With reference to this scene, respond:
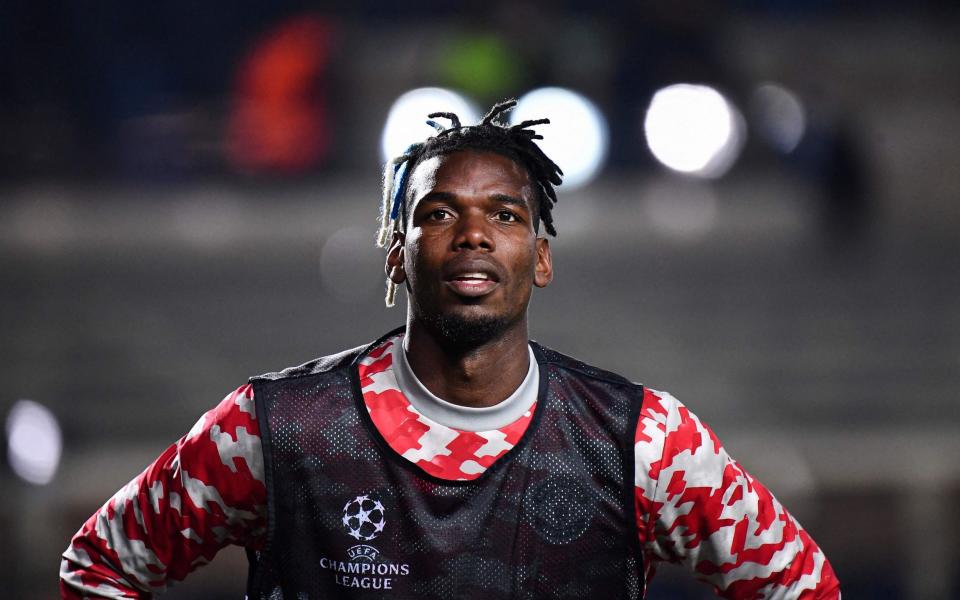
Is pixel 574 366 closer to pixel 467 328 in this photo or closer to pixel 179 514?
pixel 467 328

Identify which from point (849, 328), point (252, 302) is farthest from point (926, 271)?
point (252, 302)

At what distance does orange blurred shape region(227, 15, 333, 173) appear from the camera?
8.59m

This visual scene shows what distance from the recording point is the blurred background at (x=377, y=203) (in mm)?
7902

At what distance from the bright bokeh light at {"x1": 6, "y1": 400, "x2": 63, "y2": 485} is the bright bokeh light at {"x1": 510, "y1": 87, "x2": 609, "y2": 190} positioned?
323cm

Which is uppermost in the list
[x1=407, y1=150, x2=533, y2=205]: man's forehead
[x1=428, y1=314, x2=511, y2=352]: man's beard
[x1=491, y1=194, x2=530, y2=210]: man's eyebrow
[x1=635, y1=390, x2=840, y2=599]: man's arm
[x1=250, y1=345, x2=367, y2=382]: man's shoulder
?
[x1=407, y1=150, x2=533, y2=205]: man's forehead

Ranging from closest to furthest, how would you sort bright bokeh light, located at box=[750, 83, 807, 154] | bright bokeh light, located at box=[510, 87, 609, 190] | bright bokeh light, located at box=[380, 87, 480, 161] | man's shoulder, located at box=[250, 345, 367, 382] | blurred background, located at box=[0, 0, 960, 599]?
man's shoulder, located at box=[250, 345, 367, 382] → blurred background, located at box=[0, 0, 960, 599] → bright bokeh light, located at box=[510, 87, 609, 190] → bright bokeh light, located at box=[380, 87, 480, 161] → bright bokeh light, located at box=[750, 83, 807, 154]

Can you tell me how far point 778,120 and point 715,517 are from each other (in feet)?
21.6

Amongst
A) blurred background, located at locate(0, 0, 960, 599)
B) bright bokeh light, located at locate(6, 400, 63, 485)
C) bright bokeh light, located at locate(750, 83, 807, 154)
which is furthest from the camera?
bright bokeh light, located at locate(750, 83, 807, 154)

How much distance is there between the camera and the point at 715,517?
2441 millimetres

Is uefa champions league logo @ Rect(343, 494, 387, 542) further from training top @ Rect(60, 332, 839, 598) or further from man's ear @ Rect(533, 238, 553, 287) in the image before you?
man's ear @ Rect(533, 238, 553, 287)

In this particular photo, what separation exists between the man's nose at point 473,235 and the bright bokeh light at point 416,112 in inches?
229

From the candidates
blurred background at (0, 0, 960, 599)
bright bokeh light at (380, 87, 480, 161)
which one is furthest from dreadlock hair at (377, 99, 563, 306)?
bright bokeh light at (380, 87, 480, 161)

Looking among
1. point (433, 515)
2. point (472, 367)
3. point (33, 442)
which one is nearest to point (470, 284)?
point (472, 367)

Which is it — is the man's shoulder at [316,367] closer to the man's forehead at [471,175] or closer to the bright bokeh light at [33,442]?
the man's forehead at [471,175]
